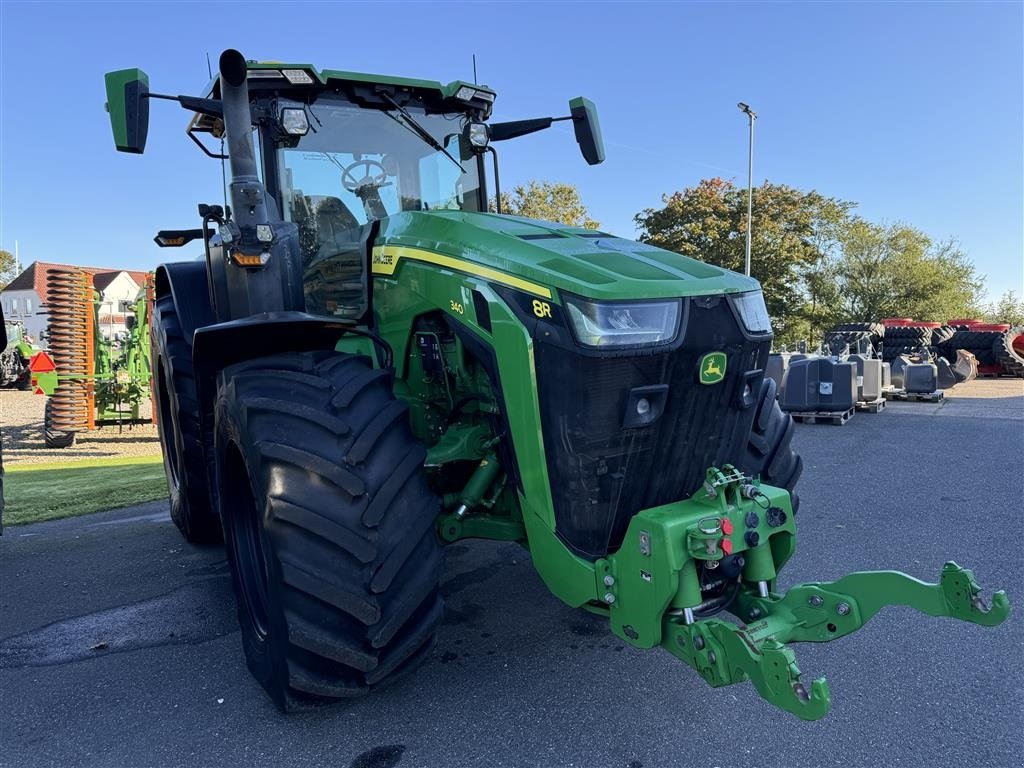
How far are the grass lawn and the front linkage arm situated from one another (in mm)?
5537

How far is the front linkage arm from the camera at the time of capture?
7.20ft

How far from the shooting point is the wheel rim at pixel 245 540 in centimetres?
290

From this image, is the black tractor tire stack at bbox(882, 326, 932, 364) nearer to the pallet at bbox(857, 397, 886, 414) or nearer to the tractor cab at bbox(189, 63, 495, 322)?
the pallet at bbox(857, 397, 886, 414)

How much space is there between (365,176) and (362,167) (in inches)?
1.8

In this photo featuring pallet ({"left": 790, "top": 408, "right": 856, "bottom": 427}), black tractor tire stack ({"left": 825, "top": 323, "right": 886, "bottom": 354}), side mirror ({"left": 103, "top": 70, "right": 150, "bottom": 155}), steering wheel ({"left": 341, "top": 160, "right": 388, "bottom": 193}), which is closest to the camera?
side mirror ({"left": 103, "top": 70, "right": 150, "bottom": 155})

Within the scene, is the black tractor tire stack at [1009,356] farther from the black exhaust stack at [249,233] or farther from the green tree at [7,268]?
the green tree at [7,268]

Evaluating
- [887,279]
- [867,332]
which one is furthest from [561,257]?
[887,279]

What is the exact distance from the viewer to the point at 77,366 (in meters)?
11.0

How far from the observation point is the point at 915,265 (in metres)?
33.1

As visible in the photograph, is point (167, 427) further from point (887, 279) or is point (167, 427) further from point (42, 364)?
point (887, 279)

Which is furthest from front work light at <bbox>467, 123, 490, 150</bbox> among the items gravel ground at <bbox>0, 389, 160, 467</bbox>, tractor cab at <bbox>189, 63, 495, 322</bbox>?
gravel ground at <bbox>0, 389, 160, 467</bbox>

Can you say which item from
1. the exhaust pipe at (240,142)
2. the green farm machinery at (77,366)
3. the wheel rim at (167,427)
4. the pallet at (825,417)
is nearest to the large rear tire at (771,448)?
the exhaust pipe at (240,142)

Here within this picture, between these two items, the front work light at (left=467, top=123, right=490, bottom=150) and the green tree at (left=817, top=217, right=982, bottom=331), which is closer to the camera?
the front work light at (left=467, top=123, right=490, bottom=150)

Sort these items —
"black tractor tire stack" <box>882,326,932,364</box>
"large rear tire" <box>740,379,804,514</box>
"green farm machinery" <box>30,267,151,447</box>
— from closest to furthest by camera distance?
"large rear tire" <box>740,379,804,514</box> < "green farm machinery" <box>30,267,151,447</box> < "black tractor tire stack" <box>882,326,932,364</box>
